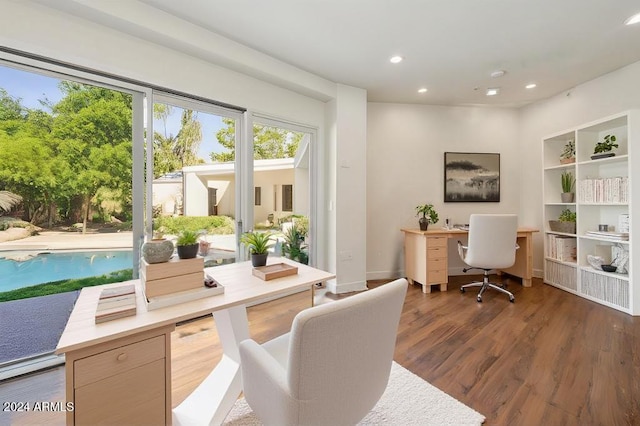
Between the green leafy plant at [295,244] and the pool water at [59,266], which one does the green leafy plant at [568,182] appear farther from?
the pool water at [59,266]

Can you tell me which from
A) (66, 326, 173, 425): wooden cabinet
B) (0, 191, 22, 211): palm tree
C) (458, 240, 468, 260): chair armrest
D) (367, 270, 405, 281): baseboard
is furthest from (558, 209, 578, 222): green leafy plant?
(0, 191, 22, 211): palm tree

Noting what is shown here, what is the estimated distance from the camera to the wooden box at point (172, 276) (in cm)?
121

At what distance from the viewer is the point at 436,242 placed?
369cm

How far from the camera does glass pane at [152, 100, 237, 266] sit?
2.61 metres

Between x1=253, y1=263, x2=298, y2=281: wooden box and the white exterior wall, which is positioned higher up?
the white exterior wall

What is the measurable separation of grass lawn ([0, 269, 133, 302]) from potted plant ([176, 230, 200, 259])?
154 cm

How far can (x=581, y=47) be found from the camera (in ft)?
9.16

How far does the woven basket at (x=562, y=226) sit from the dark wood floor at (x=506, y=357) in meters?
0.91

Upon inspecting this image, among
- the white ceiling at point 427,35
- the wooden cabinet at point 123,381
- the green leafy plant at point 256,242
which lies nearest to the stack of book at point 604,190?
the white ceiling at point 427,35

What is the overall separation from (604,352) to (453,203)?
266 cm

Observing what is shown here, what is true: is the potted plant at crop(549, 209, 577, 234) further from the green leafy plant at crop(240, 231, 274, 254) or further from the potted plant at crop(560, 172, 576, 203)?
the green leafy plant at crop(240, 231, 274, 254)

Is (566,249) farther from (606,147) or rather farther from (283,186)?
(283,186)

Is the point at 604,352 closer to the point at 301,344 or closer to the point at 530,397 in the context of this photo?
the point at 530,397

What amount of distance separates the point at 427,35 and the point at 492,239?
2.41 meters
